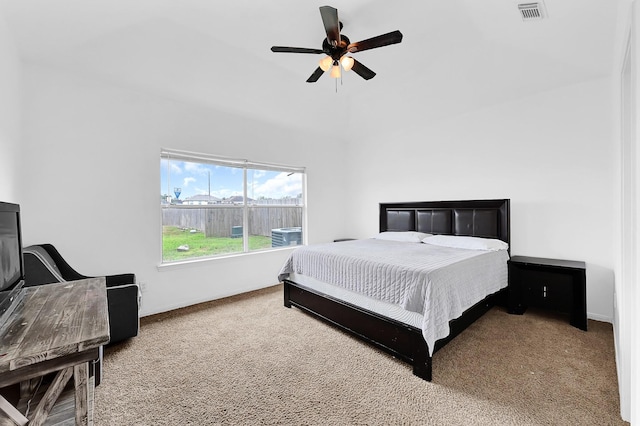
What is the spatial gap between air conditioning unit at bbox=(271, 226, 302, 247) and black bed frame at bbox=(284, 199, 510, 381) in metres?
1.37

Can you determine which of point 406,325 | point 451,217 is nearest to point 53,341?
point 406,325

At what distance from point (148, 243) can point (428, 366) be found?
3281 mm

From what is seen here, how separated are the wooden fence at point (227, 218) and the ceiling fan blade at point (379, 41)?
9.30ft

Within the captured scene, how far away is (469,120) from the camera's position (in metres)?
4.01

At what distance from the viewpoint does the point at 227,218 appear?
4223mm

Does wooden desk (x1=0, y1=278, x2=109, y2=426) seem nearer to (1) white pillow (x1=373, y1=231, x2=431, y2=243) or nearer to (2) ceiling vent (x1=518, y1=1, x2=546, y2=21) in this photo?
(1) white pillow (x1=373, y1=231, x2=431, y2=243)

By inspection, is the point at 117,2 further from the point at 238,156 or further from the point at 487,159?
the point at 487,159

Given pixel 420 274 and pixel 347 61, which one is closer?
pixel 420 274

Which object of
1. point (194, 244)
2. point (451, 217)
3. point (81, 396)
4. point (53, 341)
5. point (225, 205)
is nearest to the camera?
point (53, 341)

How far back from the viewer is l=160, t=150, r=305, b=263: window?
146 inches

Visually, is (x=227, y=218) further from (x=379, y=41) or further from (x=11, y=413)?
(x=11, y=413)

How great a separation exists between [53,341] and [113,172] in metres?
2.65

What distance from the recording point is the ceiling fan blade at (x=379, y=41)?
223cm

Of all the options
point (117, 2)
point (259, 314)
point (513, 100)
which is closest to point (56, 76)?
point (117, 2)
